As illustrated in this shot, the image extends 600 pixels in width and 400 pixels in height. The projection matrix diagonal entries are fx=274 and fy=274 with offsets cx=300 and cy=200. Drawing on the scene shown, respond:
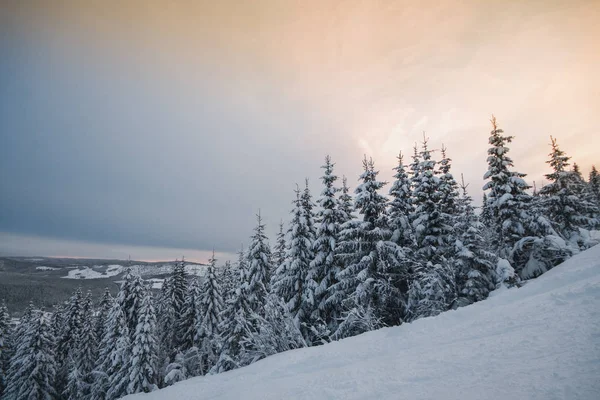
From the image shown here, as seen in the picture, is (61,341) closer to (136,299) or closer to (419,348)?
(136,299)

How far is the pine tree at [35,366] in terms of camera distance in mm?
28609

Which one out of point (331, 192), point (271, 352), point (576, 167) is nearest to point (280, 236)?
point (331, 192)

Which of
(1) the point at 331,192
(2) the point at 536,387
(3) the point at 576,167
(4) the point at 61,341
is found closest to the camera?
(2) the point at 536,387

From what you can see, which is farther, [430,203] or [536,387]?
[430,203]

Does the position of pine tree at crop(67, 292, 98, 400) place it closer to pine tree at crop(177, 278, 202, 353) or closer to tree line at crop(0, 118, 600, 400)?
tree line at crop(0, 118, 600, 400)

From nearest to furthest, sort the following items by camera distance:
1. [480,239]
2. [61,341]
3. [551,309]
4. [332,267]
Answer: [551,309] < [480,239] < [332,267] < [61,341]

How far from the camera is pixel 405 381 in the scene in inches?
121

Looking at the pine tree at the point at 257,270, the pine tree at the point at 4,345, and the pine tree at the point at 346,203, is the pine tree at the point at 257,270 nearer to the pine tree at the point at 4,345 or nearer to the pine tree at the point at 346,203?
the pine tree at the point at 346,203

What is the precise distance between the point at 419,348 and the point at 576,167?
73.0 m

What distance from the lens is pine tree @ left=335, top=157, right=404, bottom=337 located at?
14526 mm

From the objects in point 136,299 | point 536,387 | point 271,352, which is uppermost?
point 536,387

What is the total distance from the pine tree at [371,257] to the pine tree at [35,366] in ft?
113

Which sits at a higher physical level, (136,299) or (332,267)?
(332,267)

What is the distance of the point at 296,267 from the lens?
745 inches
